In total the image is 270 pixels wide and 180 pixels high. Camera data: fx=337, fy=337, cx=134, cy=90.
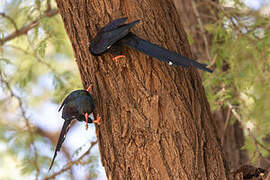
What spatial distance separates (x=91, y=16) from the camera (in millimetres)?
2143

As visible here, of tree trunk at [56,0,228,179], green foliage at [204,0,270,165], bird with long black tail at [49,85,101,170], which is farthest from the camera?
green foliage at [204,0,270,165]

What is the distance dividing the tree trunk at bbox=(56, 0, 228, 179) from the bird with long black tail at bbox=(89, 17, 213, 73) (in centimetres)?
8

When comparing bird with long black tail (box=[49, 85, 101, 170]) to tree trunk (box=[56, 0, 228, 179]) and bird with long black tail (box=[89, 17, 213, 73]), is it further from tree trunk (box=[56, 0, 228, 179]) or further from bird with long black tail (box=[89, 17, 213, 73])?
bird with long black tail (box=[89, 17, 213, 73])

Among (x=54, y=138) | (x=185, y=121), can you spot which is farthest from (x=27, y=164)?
(x=54, y=138)

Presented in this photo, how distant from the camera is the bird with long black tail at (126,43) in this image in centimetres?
192

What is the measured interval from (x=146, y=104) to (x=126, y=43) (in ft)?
1.25

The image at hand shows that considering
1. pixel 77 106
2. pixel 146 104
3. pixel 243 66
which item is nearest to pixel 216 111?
pixel 243 66

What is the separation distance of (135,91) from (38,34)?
1887 millimetres

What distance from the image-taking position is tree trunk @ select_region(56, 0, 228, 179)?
188cm

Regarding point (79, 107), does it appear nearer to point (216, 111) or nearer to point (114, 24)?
point (114, 24)

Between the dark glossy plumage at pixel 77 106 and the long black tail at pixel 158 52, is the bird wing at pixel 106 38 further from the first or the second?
the dark glossy plumage at pixel 77 106

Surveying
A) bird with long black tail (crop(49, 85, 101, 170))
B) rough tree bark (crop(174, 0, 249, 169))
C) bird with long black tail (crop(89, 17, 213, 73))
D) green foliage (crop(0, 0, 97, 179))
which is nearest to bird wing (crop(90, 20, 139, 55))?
bird with long black tail (crop(89, 17, 213, 73))

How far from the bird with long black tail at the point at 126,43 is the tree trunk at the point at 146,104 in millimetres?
84

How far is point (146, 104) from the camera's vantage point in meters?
1.94
